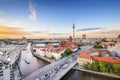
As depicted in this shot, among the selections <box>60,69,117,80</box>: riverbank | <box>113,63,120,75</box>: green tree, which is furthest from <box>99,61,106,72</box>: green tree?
<box>113,63,120,75</box>: green tree

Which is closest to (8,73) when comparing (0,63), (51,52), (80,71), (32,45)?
(0,63)

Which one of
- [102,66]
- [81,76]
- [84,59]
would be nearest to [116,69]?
[102,66]

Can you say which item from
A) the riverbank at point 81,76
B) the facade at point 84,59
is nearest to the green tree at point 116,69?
the riverbank at point 81,76

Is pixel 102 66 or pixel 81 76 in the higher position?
pixel 102 66

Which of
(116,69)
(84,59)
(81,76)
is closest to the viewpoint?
(116,69)

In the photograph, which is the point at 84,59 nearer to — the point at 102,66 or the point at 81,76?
the point at 102,66

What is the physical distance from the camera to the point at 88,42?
77.5ft

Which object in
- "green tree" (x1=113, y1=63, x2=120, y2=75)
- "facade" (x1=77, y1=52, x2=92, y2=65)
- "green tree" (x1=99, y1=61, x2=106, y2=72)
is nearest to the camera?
"green tree" (x1=113, y1=63, x2=120, y2=75)

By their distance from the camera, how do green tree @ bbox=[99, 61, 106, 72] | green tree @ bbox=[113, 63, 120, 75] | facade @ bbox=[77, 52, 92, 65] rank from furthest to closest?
1. facade @ bbox=[77, 52, 92, 65]
2. green tree @ bbox=[99, 61, 106, 72]
3. green tree @ bbox=[113, 63, 120, 75]

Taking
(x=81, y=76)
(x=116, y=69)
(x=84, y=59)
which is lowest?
(x=81, y=76)

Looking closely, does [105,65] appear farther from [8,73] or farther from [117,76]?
[8,73]

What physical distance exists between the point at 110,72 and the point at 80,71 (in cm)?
166

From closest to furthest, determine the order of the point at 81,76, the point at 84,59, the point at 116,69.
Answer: the point at 116,69 → the point at 81,76 → the point at 84,59

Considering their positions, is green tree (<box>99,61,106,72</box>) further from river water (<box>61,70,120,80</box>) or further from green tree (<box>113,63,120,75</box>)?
green tree (<box>113,63,120,75</box>)
